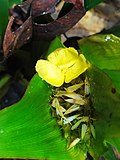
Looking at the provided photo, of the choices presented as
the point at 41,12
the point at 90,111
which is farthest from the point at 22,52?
the point at 90,111

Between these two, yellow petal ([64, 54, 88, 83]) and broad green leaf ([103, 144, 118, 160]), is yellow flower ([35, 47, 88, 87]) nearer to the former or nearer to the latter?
yellow petal ([64, 54, 88, 83])

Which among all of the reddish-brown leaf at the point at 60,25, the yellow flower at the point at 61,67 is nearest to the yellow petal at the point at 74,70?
the yellow flower at the point at 61,67

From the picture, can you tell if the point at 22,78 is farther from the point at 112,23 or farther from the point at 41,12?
the point at 112,23

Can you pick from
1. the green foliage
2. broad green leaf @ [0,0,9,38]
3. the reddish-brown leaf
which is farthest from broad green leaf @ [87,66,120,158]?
broad green leaf @ [0,0,9,38]

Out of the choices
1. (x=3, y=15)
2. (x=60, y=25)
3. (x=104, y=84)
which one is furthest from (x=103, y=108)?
(x=3, y=15)

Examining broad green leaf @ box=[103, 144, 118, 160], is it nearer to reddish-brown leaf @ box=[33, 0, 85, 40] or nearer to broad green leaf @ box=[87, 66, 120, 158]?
broad green leaf @ box=[87, 66, 120, 158]

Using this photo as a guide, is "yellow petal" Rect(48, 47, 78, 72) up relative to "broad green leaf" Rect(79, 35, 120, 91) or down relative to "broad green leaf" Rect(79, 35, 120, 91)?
up

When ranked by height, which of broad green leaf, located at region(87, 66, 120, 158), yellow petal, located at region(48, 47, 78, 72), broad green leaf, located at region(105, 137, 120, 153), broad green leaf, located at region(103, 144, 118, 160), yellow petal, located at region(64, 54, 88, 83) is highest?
yellow petal, located at region(48, 47, 78, 72)

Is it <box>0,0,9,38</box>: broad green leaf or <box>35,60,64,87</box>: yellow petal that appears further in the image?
<box>0,0,9,38</box>: broad green leaf
